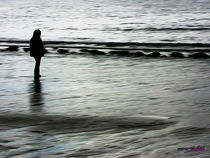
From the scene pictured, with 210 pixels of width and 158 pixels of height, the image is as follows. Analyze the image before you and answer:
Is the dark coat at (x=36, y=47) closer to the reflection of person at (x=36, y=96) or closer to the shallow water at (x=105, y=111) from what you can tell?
the shallow water at (x=105, y=111)

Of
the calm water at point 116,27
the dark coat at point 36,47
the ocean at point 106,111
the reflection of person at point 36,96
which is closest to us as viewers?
the ocean at point 106,111

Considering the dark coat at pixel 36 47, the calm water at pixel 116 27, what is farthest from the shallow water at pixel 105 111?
the calm water at pixel 116 27

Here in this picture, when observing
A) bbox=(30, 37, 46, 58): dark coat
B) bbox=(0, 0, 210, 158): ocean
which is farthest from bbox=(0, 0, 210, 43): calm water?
bbox=(30, 37, 46, 58): dark coat

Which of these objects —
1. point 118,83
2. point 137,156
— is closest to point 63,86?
point 118,83

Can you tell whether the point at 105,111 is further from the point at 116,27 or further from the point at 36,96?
the point at 116,27

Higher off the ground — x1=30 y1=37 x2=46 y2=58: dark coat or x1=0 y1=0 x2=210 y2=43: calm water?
x1=30 y1=37 x2=46 y2=58: dark coat

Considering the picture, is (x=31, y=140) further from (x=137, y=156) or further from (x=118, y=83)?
(x=118, y=83)

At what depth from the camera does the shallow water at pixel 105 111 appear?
7.50 metres

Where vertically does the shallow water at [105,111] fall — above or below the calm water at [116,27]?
above

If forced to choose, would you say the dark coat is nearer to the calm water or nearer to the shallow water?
the shallow water

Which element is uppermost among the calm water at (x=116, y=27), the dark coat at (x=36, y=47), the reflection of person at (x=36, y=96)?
the dark coat at (x=36, y=47)

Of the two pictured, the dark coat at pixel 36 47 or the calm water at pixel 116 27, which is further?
the calm water at pixel 116 27

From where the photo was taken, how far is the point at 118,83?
14172mm

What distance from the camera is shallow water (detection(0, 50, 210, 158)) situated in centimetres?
750
